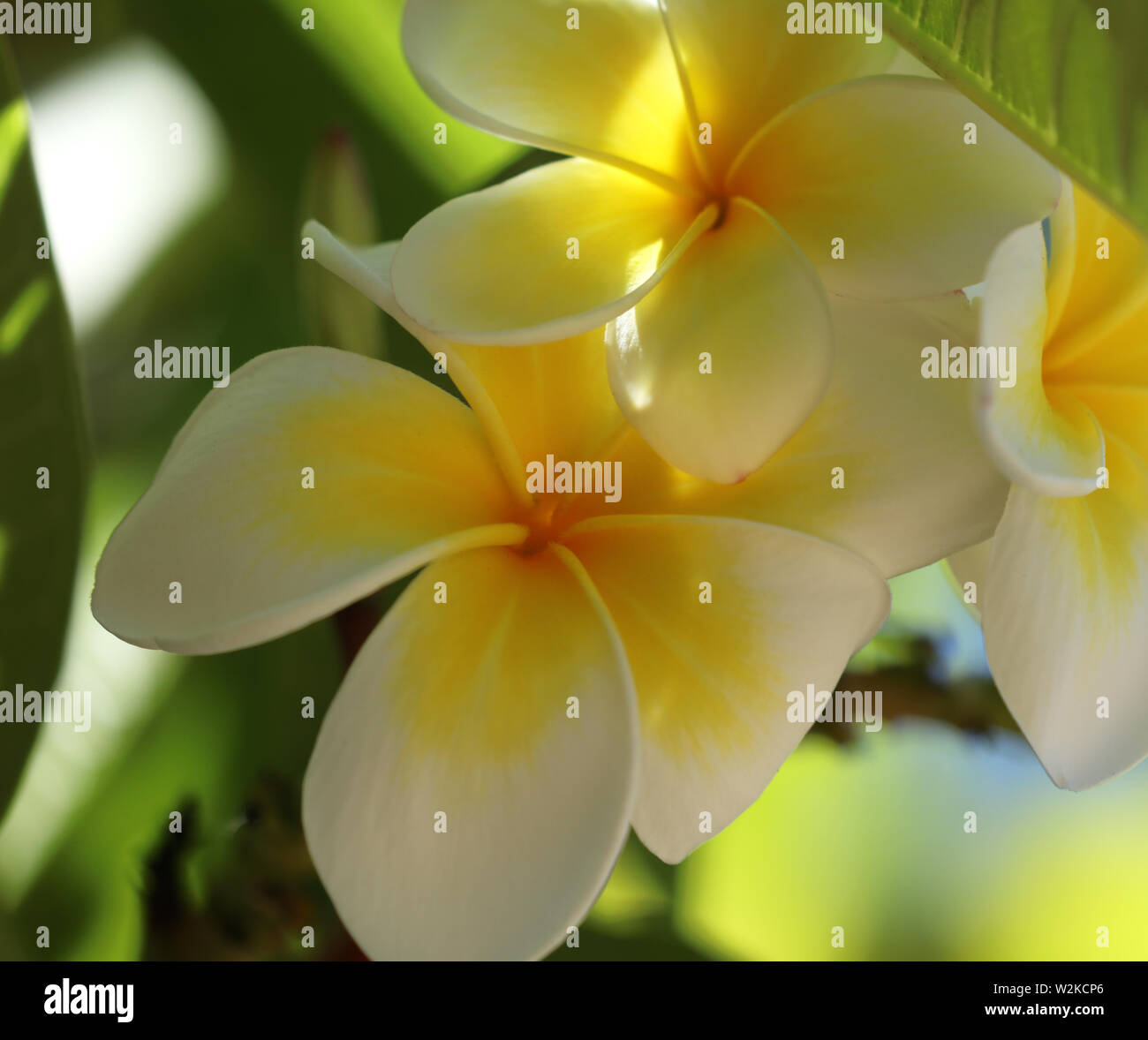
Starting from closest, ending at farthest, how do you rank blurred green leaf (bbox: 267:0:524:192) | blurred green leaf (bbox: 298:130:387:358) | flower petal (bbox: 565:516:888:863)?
flower petal (bbox: 565:516:888:863) < blurred green leaf (bbox: 298:130:387:358) < blurred green leaf (bbox: 267:0:524:192)

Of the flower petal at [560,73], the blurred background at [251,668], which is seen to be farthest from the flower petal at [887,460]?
the blurred background at [251,668]

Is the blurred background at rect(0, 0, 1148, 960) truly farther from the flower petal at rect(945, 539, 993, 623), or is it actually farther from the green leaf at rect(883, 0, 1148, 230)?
the green leaf at rect(883, 0, 1148, 230)

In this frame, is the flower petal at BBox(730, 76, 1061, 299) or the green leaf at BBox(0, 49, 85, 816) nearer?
the flower petal at BBox(730, 76, 1061, 299)

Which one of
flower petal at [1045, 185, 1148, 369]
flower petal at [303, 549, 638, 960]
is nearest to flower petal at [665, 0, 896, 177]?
flower petal at [1045, 185, 1148, 369]

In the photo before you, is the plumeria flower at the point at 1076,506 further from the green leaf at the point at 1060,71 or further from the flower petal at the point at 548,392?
the flower petal at the point at 548,392

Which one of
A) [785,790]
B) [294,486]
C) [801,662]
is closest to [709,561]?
[801,662]

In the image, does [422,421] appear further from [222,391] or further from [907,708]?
[907,708]

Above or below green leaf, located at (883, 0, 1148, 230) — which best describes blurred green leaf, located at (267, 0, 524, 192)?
above
